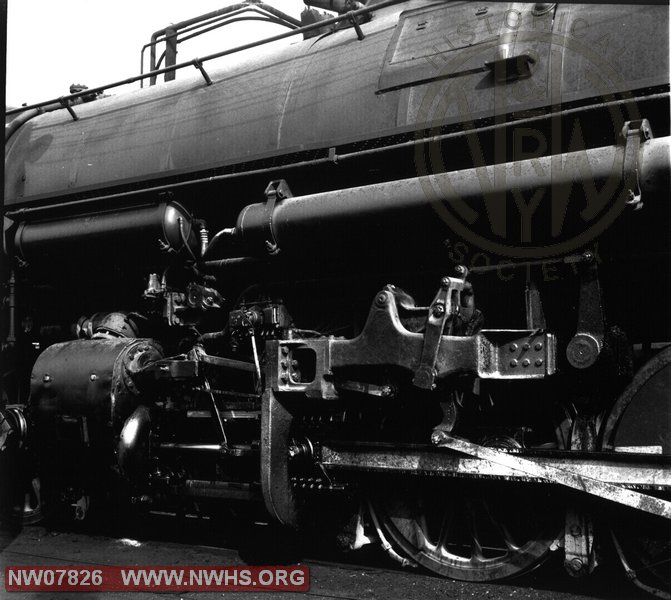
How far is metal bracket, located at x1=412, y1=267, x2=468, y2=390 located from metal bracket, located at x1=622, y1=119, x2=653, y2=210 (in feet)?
3.01

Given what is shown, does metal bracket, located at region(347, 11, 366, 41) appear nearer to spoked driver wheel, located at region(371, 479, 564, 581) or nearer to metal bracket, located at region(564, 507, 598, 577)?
spoked driver wheel, located at region(371, 479, 564, 581)

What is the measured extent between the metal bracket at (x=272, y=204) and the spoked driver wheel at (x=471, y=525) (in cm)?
152

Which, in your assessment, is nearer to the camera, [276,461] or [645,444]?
[645,444]

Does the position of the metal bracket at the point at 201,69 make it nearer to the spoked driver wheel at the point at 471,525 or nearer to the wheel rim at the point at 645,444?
the spoked driver wheel at the point at 471,525

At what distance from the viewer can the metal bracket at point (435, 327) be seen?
419cm

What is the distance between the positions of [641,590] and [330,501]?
167 centimetres

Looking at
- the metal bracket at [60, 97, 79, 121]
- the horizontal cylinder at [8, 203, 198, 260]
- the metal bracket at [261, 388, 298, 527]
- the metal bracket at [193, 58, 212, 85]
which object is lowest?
the metal bracket at [261, 388, 298, 527]

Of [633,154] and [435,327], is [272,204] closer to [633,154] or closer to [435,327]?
[435,327]

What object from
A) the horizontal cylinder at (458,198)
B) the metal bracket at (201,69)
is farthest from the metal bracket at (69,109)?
the horizontal cylinder at (458,198)

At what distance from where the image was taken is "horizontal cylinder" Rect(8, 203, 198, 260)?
5.61 meters

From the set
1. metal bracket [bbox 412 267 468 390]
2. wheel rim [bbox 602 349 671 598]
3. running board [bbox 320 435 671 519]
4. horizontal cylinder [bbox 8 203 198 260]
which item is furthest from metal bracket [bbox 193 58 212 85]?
wheel rim [bbox 602 349 671 598]

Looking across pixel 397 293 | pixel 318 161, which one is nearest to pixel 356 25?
pixel 318 161

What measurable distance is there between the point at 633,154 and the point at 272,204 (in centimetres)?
203

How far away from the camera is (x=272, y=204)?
198 inches
